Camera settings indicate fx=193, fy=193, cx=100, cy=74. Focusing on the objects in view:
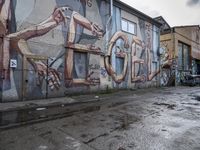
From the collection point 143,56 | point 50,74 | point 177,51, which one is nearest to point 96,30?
point 50,74

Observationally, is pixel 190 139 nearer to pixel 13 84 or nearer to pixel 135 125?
pixel 135 125

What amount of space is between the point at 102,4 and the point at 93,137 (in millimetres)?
12188

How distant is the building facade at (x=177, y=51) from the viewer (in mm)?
25609

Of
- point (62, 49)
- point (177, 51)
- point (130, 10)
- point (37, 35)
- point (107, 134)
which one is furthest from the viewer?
point (177, 51)

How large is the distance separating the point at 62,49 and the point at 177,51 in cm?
2039

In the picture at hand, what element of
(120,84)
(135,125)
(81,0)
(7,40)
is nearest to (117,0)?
(81,0)

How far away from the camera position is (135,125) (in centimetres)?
594

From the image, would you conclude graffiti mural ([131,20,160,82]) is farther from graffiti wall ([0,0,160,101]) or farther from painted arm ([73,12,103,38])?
painted arm ([73,12,103,38])

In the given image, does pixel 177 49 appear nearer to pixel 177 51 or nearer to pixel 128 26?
pixel 177 51

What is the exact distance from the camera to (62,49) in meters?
11.9

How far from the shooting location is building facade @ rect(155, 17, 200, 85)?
25609 mm

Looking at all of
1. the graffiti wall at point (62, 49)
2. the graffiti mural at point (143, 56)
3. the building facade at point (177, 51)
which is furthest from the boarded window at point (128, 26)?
the building facade at point (177, 51)

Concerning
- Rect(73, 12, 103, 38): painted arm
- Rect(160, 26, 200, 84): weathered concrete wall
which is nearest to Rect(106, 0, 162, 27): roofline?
Rect(73, 12, 103, 38): painted arm

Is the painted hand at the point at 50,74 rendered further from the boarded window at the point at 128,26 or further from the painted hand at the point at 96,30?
the boarded window at the point at 128,26
